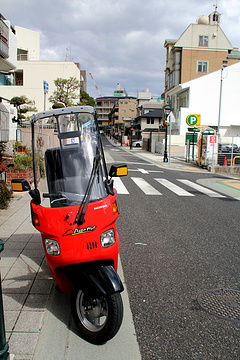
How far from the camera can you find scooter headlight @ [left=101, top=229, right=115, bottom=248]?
121 inches

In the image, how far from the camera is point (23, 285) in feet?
13.1

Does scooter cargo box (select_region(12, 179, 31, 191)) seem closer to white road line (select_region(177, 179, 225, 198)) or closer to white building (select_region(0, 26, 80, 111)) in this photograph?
white road line (select_region(177, 179, 225, 198))

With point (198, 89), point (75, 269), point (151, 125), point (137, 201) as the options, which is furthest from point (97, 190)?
point (151, 125)

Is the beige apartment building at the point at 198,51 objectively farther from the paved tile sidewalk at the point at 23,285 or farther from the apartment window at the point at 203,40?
the paved tile sidewalk at the point at 23,285

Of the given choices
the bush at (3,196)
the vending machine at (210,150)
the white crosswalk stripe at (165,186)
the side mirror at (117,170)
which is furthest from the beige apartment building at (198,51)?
the side mirror at (117,170)

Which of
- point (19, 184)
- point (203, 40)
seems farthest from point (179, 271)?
point (203, 40)

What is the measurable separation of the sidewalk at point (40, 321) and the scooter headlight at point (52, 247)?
31.0 inches

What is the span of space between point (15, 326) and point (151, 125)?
70.1 metres

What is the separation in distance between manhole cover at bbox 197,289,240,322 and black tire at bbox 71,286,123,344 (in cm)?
135

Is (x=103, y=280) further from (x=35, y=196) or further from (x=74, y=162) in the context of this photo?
(x=74, y=162)

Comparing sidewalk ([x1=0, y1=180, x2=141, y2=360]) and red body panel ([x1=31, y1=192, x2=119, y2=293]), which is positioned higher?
red body panel ([x1=31, y1=192, x2=119, y2=293])

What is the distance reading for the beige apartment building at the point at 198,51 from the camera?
4453 centimetres

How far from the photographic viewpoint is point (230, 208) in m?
9.23

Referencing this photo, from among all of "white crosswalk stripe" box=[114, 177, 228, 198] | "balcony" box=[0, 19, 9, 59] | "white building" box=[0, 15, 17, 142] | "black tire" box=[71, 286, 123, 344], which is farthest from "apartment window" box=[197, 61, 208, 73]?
"black tire" box=[71, 286, 123, 344]
